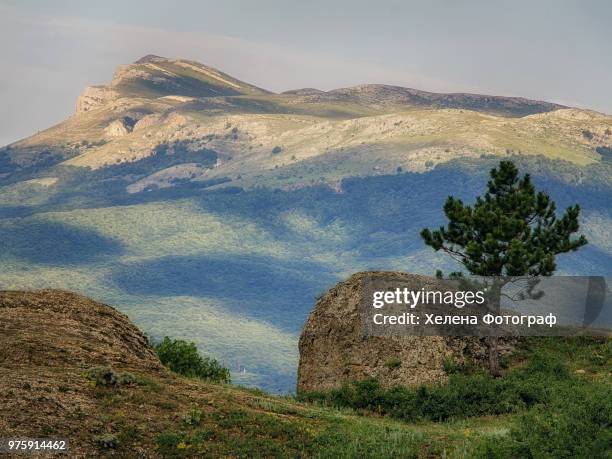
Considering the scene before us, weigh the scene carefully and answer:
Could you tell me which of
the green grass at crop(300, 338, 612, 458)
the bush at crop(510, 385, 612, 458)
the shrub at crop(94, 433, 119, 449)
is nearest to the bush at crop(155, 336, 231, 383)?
the green grass at crop(300, 338, 612, 458)

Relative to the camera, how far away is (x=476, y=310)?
41.8 metres

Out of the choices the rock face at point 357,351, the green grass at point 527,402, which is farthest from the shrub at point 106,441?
the rock face at point 357,351

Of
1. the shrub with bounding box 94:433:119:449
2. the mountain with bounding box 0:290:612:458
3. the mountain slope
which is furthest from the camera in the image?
the mountain slope

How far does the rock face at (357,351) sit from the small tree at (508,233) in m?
3.71

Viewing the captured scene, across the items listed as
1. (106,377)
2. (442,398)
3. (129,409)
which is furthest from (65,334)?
(442,398)

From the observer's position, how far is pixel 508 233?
140 feet

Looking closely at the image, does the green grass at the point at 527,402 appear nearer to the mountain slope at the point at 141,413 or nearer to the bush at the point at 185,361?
the mountain slope at the point at 141,413

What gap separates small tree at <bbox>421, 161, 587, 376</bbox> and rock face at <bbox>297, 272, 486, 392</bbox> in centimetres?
371

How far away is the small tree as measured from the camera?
42.4 m

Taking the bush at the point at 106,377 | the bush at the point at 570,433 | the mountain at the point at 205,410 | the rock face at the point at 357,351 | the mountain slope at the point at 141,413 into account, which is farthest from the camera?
the rock face at the point at 357,351

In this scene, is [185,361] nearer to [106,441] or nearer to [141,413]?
[141,413]

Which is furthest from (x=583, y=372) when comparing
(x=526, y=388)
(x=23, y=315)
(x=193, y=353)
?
(x=23, y=315)

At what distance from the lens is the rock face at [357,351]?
37.3m

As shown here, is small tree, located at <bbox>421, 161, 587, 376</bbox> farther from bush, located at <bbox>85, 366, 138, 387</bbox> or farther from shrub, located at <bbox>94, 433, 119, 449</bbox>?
shrub, located at <bbox>94, 433, 119, 449</bbox>
